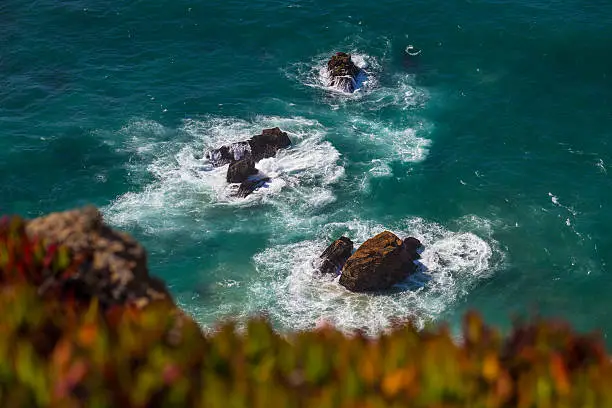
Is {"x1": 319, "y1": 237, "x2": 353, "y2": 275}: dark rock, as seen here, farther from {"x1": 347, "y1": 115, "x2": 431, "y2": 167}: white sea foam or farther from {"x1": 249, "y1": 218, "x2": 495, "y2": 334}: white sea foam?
{"x1": 347, "y1": 115, "x2": 431, "y2": 167}: white sea foam

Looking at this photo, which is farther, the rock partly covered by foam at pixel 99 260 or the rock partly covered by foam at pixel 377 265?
the rock partly covered by foam at pixel 377 265

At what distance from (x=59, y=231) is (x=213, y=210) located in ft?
123

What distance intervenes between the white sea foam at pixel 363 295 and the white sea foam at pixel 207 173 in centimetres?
501

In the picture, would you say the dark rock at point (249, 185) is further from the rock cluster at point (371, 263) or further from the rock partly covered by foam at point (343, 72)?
the rock partly covered by foam at point (343, 72)

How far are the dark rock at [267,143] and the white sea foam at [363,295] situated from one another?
9.55 metres

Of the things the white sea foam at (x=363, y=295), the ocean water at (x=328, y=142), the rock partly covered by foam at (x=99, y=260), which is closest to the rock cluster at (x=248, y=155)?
the ocean water at (x=328, y=142)

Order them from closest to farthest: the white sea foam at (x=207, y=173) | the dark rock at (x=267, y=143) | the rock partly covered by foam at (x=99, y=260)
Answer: the rock partly covered by foam at (x=99, y=260), the white sea foam at (x=207, y=173), the dark rock at (x=267, y=143)

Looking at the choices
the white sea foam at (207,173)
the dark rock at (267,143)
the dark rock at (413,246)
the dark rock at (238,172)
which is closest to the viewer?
the dark rock at (413,246)

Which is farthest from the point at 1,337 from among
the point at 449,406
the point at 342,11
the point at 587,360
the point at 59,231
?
the point at 342,11

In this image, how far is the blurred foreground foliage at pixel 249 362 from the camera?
36.2 ft

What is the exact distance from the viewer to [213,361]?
1240 cm

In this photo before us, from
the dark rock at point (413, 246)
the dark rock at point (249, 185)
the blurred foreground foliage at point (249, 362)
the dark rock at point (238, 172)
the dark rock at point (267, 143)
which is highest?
the blurred foreground foliage at point (249, 362)

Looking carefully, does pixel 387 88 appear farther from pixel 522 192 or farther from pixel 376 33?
pixel 522 192

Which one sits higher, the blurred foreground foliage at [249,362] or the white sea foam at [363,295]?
the blurred foreground foliage at [249,362]
